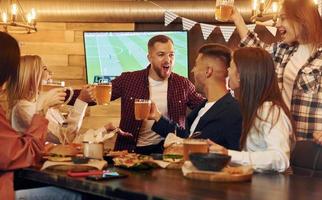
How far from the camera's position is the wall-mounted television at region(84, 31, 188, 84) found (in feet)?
20.9

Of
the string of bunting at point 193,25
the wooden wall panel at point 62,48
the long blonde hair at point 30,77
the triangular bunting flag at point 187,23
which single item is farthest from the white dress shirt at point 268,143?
the wooden wall panel at point 62,48

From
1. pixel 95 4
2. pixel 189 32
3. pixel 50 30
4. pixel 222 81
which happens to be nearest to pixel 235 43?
pixel 189 32

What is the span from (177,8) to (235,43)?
0.87 metres

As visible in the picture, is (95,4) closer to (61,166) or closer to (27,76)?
(27,76)

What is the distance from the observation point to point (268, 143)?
Answer: 2.16 meters

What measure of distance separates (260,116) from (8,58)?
111 cm

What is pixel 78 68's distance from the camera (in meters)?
6.70

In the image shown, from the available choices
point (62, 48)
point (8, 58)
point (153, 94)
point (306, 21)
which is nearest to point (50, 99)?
point (8, 58)

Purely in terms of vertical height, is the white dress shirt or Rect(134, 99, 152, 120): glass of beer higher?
Rect(134, 99, 152, 120): glass of beer

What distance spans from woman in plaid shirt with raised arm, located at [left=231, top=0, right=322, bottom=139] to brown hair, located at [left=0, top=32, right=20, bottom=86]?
1397mm

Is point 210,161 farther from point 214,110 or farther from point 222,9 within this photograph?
point 222,9

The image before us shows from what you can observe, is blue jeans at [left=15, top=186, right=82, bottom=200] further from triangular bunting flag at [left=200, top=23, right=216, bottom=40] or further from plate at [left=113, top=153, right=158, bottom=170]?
triangular bunting flag at [left=200, top=23, right=216, bottom=40]

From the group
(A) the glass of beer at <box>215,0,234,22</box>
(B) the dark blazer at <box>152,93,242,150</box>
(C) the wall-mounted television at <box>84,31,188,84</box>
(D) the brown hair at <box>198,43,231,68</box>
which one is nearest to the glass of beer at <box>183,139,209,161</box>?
(B) the dark blazer at <box>152,93,242,150</box>

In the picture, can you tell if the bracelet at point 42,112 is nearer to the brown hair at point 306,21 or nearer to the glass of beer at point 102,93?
the glass of beer at point 102,93
